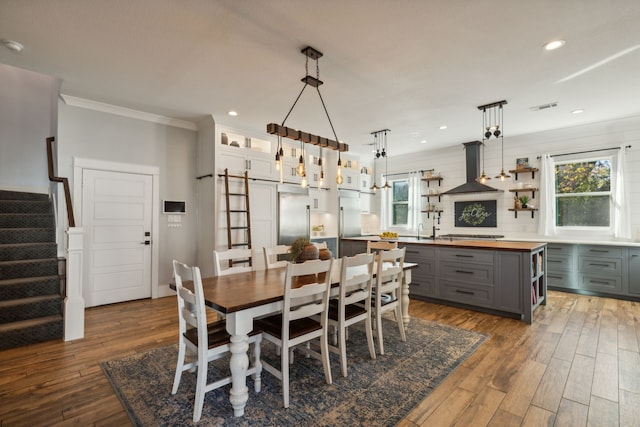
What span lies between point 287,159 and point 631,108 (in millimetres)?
5317

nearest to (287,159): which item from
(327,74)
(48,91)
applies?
(327,74)

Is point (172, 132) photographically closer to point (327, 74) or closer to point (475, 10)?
point (327, 74)

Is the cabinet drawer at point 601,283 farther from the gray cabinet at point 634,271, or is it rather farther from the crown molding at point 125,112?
the crown molding at point 125,112

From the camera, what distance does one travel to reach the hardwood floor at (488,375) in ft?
6.44

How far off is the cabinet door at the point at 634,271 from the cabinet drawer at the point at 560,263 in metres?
0.66

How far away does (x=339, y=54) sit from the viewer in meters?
2.94

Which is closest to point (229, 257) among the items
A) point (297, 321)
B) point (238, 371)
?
point (297, 321)

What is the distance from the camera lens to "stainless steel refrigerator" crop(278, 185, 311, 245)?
5680 mm

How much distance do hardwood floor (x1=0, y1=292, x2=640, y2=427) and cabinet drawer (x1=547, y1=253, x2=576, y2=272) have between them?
4.08 ft

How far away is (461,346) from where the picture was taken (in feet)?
9.80

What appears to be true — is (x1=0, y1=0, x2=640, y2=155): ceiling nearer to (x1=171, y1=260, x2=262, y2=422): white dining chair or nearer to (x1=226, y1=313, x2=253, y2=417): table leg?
(x1=171, y1=260, x2=262, y2=422): white dining chair

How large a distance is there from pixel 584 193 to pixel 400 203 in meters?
3.49

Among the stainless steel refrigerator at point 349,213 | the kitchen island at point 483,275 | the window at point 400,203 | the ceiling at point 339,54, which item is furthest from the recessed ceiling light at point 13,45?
the window at point 400,203

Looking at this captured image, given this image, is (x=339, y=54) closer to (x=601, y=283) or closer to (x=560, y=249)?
(x=560, y=249)
